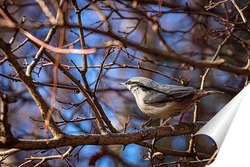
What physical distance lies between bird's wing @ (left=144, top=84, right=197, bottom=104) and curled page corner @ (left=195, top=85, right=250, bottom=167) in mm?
871

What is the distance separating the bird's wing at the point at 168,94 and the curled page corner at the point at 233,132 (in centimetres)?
87

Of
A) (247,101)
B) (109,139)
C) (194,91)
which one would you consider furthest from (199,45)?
(247,101)

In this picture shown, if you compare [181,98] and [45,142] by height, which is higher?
[181,98]

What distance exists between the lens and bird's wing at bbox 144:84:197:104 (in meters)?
1.82

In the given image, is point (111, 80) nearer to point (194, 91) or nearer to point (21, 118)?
point (21, 118)

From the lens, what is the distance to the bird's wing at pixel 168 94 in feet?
5.96

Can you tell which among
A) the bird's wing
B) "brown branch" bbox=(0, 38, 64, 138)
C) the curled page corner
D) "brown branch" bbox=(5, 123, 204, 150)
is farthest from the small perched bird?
the curled page corner

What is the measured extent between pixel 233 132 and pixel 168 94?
96 centimetres

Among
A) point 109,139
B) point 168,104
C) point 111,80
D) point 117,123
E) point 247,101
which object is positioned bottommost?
point 247,101

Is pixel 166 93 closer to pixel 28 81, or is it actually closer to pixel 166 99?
pixel 166 99

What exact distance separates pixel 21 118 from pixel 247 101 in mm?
2424

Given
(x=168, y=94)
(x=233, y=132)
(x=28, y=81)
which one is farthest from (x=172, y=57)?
(x=168, y=94)

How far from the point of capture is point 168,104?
6.03ft

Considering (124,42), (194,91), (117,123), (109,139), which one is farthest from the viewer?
(117,123)
